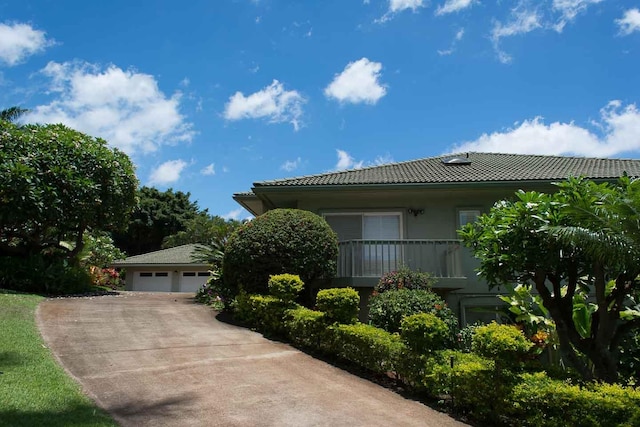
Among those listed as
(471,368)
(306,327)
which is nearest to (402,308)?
(306,327)

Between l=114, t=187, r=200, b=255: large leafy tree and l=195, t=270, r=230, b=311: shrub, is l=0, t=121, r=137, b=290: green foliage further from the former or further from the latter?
l=114, t=187, r=200, b=255: large leafy tree

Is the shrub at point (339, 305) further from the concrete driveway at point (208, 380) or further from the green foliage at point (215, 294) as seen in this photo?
the green foliage at point (215, 294)

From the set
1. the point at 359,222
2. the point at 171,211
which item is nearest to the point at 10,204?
the point at 359,222

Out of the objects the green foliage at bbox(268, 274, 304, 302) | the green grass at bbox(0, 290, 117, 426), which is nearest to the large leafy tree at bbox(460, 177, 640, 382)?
the green foliage at bbox(268, 274, 304, 302)

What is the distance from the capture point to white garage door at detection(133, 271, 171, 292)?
105 ft

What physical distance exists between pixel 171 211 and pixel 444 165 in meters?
37.7

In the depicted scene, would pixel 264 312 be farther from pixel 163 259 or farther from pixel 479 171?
pixel 163 259

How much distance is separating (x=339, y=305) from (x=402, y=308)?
1.25 m

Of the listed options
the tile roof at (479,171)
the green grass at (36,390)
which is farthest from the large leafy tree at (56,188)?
the green grass at (36,390)

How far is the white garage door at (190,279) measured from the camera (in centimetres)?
3156

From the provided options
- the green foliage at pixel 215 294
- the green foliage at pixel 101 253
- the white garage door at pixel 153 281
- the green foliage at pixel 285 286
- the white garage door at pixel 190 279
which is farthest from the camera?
the white garage door at pixel 153 281

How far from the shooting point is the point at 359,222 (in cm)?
1446

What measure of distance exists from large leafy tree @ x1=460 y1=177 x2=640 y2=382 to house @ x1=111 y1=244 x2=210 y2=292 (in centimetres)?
2646

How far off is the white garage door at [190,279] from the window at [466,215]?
21.6m
